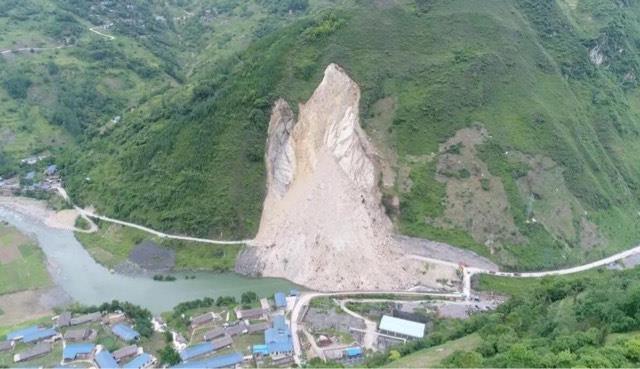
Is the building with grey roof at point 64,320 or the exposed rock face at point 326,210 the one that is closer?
the building with grey roof at point 64,320

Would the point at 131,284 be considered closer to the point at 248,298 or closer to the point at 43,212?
the point at 248,298

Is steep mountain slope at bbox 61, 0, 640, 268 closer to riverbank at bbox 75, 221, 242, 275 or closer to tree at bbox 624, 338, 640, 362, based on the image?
riverbank at bbox 75, 221, 242, 275

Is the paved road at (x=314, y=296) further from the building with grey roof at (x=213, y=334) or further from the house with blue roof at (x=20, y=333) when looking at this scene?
the house with blue roof at (x=20, y=333)

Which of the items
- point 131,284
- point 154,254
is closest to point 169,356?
point 131,284

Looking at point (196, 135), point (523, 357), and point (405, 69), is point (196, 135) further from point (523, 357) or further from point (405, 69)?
point (523, 357)

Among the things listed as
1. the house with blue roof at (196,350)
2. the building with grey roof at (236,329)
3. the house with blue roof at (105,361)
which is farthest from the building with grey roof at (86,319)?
the building with grey roof at (236,329)
